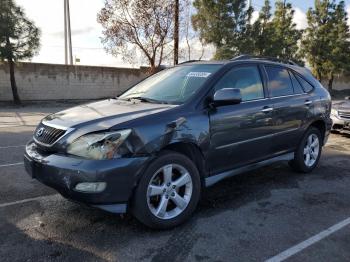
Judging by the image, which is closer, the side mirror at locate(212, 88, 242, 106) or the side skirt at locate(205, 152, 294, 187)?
the side mirror at locate(212, 88, 242, 106)

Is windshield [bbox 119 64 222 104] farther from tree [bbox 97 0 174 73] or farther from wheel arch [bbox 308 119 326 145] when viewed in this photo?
tree [bbox 97 0 174 73]

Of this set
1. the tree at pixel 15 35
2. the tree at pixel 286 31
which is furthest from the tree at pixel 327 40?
the tree at pixel 15 35

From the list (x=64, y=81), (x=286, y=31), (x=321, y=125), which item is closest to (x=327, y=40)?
(x=286, y=31)

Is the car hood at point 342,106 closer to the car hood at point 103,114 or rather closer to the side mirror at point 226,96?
the side mirror at point 226,96

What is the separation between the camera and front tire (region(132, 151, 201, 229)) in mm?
3453

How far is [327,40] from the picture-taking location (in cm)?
3272

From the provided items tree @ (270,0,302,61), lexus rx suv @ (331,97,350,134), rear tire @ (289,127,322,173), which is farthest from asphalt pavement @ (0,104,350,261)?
tree @ (270,0,302,61)

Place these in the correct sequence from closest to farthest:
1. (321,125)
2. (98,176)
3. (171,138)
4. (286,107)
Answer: (98,176)
(171,138)
(286,107)
(321,125)

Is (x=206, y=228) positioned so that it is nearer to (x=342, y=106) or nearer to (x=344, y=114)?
(x=344, y=114)

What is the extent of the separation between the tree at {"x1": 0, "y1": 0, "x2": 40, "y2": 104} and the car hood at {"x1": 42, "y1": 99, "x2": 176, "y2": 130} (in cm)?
1638

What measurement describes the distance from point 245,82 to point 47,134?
8.14ft

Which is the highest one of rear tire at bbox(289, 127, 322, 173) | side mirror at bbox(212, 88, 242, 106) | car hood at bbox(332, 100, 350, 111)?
side mirror at bbox(212, 88, 242, 106)

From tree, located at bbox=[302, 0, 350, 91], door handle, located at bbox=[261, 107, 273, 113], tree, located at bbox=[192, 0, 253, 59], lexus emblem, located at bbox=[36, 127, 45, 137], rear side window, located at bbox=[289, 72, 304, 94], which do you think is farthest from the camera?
tree, located at bbox=[302, 0, 350, 91]

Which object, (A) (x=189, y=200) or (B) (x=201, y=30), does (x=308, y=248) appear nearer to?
(A) (x=189, y=200)
